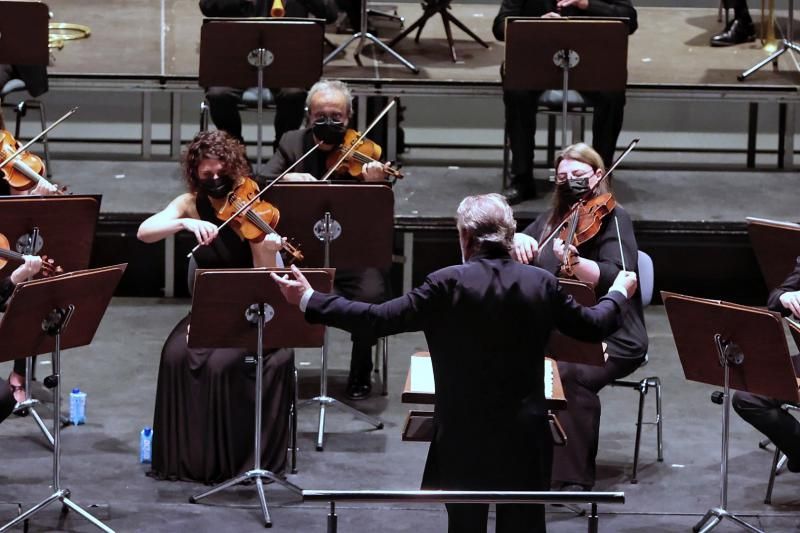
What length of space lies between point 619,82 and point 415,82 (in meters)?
1.33

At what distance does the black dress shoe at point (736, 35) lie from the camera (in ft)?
27.5

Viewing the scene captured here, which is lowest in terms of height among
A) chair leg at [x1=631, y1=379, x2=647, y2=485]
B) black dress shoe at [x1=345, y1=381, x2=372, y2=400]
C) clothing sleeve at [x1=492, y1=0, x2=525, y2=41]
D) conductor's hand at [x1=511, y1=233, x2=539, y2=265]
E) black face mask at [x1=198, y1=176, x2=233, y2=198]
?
black dress shoe at [x1=345, y1=381, x2=372, y2=400]

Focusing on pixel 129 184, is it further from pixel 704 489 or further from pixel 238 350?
pixel 704 489

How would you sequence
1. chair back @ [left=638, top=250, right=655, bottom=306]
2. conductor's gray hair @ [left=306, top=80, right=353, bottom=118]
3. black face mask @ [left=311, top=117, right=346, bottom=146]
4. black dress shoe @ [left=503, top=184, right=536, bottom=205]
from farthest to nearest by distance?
1. black dress shoe @ [left=503, top=184, right=536, bottom=205]
2. conductor's gray hair @ [left=306, top=80, right=353, bottom=118]
3. black face mask @ [left=311, top=117, right=346, bottom=146]
4. chair back @ [left=638, top=250, right=655, bottom=306]

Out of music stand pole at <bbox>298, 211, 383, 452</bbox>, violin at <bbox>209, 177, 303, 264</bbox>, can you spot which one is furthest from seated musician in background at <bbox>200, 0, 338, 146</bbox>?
violin at <bbox>209, 177, 303, 264</bbox>

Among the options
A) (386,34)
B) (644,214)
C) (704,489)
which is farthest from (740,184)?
(704,489)

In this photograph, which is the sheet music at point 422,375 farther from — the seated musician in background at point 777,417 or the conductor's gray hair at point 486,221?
the seated musician in background at point 777,417

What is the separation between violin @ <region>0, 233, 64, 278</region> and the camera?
476cm

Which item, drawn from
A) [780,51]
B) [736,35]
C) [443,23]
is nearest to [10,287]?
Answer: [443,23]

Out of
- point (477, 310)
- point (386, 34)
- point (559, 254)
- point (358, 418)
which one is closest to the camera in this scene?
point (477, 310)

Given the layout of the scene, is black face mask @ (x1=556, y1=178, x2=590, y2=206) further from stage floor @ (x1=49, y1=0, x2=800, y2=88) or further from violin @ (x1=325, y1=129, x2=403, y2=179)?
stage floor @ (x1=49, y1=0, x2=800, y2=88)

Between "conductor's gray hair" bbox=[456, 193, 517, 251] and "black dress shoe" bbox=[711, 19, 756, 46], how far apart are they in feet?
16.2

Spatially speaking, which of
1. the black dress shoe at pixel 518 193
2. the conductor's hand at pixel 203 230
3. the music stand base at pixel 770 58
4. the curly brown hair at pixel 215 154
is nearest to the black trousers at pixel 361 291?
the curly brown hair at pixel 215 154

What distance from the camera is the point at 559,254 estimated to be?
495 cm
